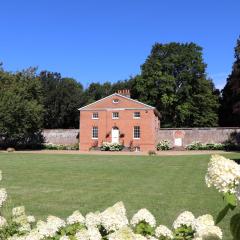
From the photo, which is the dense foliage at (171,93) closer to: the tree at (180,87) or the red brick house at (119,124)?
the tree at (180,87)

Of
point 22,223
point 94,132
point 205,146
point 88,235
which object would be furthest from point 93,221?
point 94,132

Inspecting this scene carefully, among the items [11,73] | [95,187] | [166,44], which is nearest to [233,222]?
[95,187]

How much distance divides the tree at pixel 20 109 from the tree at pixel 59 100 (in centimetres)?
816

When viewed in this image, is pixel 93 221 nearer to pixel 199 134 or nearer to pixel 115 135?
pixel 115 135

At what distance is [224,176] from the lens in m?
2.35

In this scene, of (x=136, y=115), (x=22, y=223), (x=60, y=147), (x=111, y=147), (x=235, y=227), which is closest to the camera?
(x=235, y=227)

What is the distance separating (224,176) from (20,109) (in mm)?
46742

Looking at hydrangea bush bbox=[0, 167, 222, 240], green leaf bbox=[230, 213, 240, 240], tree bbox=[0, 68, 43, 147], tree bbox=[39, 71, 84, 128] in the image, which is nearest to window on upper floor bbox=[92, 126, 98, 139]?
tree bbox=[0, 68, 43, 147]

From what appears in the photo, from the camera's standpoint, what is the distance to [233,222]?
2262 millimetres

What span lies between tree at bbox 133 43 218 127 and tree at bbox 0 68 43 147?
52.4ft

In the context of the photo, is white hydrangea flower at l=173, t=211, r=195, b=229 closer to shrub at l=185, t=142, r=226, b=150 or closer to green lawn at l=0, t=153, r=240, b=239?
green lawn at l=0, t=153, r=240, b=239

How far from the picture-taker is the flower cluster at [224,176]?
2344 millimetres

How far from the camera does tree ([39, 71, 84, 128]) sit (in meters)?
63.3

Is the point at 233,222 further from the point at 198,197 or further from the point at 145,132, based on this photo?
the point at 145,132
